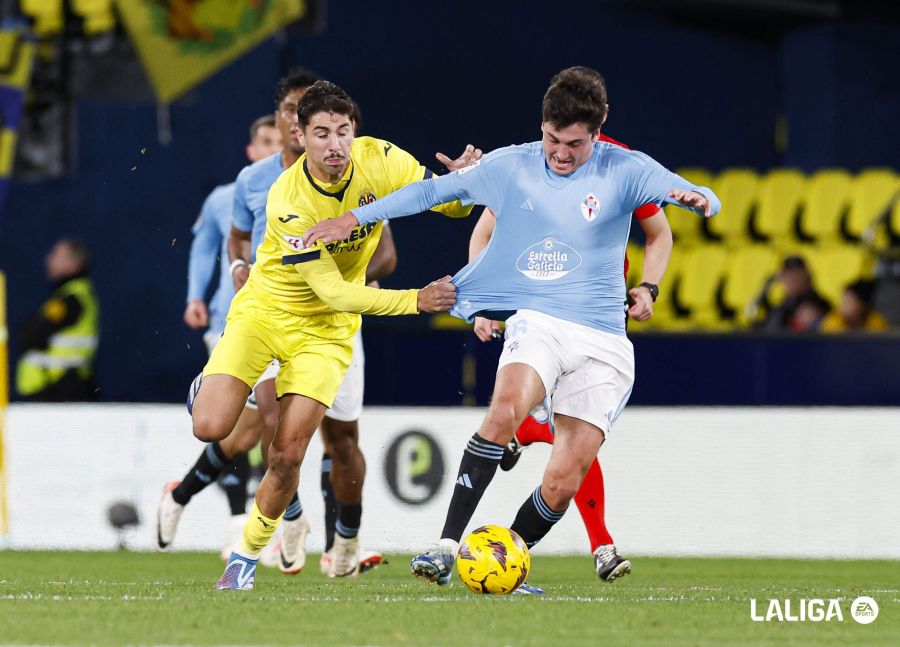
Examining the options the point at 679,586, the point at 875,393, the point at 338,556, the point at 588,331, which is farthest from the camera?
the point at 875,393

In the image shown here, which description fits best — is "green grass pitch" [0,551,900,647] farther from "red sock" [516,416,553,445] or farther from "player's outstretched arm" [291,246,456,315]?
"player's outstretched arm" [291,246,456,315]

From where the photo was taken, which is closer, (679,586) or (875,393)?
(679,586)

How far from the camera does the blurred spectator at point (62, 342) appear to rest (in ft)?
39.5

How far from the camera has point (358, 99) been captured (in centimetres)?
1481

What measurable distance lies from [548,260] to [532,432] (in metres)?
1.38

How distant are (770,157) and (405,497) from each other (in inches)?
336

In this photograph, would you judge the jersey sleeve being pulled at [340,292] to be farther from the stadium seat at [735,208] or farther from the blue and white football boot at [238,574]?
the stadium seat at [735,208]

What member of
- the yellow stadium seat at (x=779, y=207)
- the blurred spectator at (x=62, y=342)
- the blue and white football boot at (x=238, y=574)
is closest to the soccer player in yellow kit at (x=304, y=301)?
the blue and white football boot at (x=238, y=574)

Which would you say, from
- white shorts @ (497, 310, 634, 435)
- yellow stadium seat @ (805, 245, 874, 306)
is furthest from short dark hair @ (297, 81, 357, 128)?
yellow stadium seat @ (805, 245, 874, 306)

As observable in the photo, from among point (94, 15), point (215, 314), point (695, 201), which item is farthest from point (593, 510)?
point (94, 15)

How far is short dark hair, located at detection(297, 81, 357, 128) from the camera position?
20.1ft

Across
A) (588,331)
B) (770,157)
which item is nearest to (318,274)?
(588,331)

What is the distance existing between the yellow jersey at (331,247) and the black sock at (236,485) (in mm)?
2113

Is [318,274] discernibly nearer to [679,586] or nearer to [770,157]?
[679,586]
